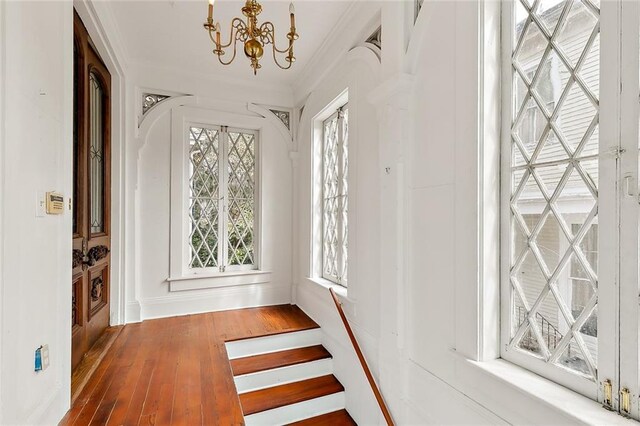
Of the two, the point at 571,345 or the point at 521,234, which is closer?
the point at 571,345

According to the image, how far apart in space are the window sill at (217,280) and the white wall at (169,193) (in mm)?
45

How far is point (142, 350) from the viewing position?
2594 mm

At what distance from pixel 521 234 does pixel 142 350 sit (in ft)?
9.62

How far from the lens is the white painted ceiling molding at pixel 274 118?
12.3 ft

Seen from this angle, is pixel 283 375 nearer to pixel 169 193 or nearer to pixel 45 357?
pixel 45 357

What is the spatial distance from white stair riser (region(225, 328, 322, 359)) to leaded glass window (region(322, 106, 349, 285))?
0.61 metres

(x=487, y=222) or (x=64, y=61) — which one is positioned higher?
(x=64, y=61)

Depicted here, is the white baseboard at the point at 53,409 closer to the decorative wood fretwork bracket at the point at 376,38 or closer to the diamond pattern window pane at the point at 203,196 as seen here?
the diamond pattern window pane at the point at 203,196

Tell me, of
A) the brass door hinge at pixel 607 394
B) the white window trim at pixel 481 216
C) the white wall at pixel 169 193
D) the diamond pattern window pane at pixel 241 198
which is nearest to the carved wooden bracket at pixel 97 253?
the white wall at pixel 169 193

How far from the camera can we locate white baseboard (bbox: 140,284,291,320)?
3354 mm

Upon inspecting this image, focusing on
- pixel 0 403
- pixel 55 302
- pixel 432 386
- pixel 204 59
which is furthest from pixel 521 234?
pixel 204 59

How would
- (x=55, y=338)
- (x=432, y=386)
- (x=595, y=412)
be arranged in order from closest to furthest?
(x=595, y=412) → (x=55, y=338) → (x=432, y=386)

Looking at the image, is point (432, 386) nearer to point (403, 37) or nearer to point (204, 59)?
point (403, 37)

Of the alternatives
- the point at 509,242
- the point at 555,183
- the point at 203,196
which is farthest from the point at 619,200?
the point at 203,196
